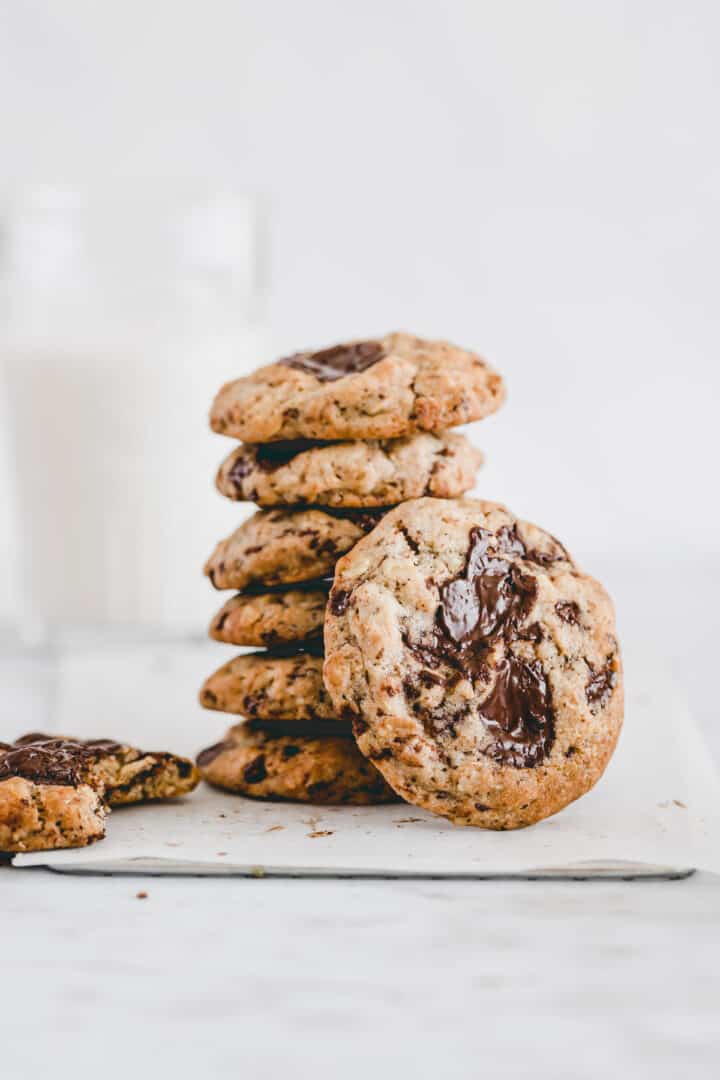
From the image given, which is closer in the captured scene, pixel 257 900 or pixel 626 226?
pixel 257 900

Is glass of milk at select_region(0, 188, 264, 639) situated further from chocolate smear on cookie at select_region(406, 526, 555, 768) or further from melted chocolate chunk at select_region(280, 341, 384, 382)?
chocolate smear on cookie at select_region(406, 526, 555, 768)

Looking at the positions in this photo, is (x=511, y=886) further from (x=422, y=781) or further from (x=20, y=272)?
(x=20, y=272)

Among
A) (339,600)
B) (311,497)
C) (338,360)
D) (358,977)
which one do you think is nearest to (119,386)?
(338,360)

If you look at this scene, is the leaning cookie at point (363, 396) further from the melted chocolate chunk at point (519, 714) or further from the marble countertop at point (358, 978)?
the marble countertop at point (358, 978)

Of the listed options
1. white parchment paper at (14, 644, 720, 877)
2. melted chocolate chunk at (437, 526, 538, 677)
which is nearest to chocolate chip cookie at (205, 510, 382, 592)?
melted chocolate chunk at (437, 526, 538, 677)

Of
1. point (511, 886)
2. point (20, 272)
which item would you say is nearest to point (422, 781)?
point (511, 886)

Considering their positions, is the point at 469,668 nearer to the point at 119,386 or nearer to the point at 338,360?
the point at 338,360
